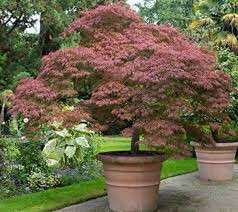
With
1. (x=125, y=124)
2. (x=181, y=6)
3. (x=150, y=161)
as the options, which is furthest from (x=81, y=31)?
(x=181, y=6)

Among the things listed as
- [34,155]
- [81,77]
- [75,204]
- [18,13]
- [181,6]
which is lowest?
[75,204]

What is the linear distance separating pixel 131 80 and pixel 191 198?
210 cm

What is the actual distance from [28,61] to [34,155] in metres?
9.38

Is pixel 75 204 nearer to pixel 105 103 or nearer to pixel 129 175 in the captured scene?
pixel 129 175

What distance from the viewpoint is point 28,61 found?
15336mm

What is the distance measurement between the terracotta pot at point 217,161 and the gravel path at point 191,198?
0.16 m

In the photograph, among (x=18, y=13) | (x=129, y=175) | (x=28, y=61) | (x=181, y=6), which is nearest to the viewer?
(x=129, y=175)

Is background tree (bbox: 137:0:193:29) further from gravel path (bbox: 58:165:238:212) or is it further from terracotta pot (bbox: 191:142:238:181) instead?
gravel path (bbox: 58:165:238:212)

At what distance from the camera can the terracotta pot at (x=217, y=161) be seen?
6.89 metres

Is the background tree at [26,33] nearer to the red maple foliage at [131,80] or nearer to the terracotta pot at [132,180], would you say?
the red maple foliage at [131,80]

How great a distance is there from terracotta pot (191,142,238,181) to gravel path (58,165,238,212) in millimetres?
157

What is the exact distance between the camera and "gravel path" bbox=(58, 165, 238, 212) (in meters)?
5.10

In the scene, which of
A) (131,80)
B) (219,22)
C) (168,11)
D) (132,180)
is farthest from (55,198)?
(168,11)

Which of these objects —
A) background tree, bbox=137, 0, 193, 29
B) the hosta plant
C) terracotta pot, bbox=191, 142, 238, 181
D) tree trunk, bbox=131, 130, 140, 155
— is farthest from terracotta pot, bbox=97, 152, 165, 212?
background tree, bbox=137, 0, 193, 29
